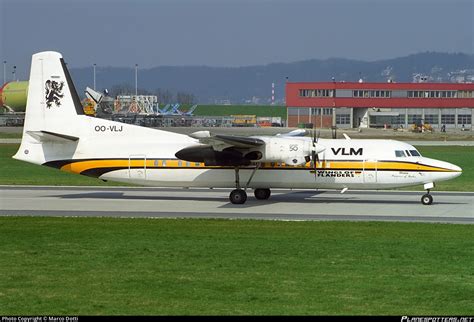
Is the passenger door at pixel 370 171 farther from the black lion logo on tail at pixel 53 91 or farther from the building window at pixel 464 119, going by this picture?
the building window at pixel 464 119

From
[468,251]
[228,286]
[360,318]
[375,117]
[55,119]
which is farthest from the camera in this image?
[375,117]

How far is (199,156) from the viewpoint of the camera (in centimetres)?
3103

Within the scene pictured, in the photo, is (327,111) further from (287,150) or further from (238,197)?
(287,150)

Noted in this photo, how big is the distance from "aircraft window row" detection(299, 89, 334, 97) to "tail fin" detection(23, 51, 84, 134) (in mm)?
98790

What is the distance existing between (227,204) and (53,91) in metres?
9.32

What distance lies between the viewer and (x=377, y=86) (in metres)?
131

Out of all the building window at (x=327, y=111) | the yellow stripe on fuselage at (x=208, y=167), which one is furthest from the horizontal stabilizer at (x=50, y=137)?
the building window at (x=327, y=111)

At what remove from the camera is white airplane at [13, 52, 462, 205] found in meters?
30.5

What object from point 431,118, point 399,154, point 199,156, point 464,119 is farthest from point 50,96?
point 464,119

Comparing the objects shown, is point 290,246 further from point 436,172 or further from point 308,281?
point 436,172

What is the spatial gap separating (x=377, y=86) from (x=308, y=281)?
4658 inches

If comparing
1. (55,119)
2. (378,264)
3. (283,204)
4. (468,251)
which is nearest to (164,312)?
(378,264)

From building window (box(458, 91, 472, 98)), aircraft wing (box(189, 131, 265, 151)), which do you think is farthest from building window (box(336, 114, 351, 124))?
aircraft wing (box(189, 131, 265, 151))

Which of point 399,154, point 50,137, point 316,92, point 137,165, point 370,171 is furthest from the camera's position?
point 316,92
